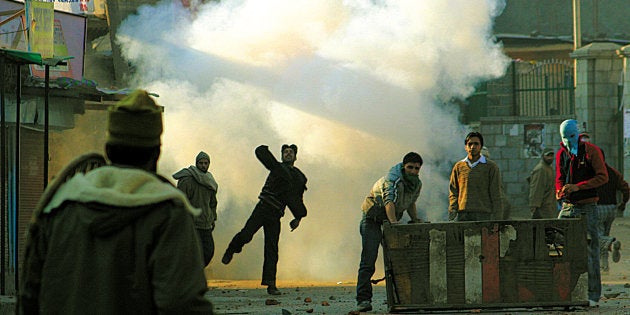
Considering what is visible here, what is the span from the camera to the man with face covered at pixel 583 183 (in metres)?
10.1

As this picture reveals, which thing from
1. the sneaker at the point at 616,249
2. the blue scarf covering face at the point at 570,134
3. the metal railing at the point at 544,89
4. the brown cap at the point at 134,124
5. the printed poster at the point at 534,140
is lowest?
the sneaker at the point at 616,249

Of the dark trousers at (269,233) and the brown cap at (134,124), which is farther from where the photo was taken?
the dark trousers at (269,233)

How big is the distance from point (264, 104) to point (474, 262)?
332 inches

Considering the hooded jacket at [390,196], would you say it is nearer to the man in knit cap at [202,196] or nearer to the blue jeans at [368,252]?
the blue jeans at [368,252]

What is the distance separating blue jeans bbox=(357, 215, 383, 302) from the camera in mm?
10438

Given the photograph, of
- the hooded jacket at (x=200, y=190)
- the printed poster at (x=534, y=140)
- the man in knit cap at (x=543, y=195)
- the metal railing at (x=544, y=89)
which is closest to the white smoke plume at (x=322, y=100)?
the man in knit cap at (x=543, y=195)

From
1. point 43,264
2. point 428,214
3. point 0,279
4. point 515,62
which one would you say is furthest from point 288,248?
point 43,264

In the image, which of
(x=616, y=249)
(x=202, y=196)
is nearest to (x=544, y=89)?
(x=616, y=249)

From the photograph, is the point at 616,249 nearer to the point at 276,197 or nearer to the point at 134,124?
the point at 276,197

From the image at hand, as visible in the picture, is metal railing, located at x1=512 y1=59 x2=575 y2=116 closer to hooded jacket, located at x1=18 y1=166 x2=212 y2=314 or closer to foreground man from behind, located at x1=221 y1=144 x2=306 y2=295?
foreground man from behind, located at x1=221 y1=144 x2=306 y2=295

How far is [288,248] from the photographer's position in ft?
53.5

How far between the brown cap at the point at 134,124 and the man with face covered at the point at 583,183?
22.2ft

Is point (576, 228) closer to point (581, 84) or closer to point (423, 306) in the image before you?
point (423, 306)

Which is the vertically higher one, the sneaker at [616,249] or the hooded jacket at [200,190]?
the hooded jacket at [200,190]
